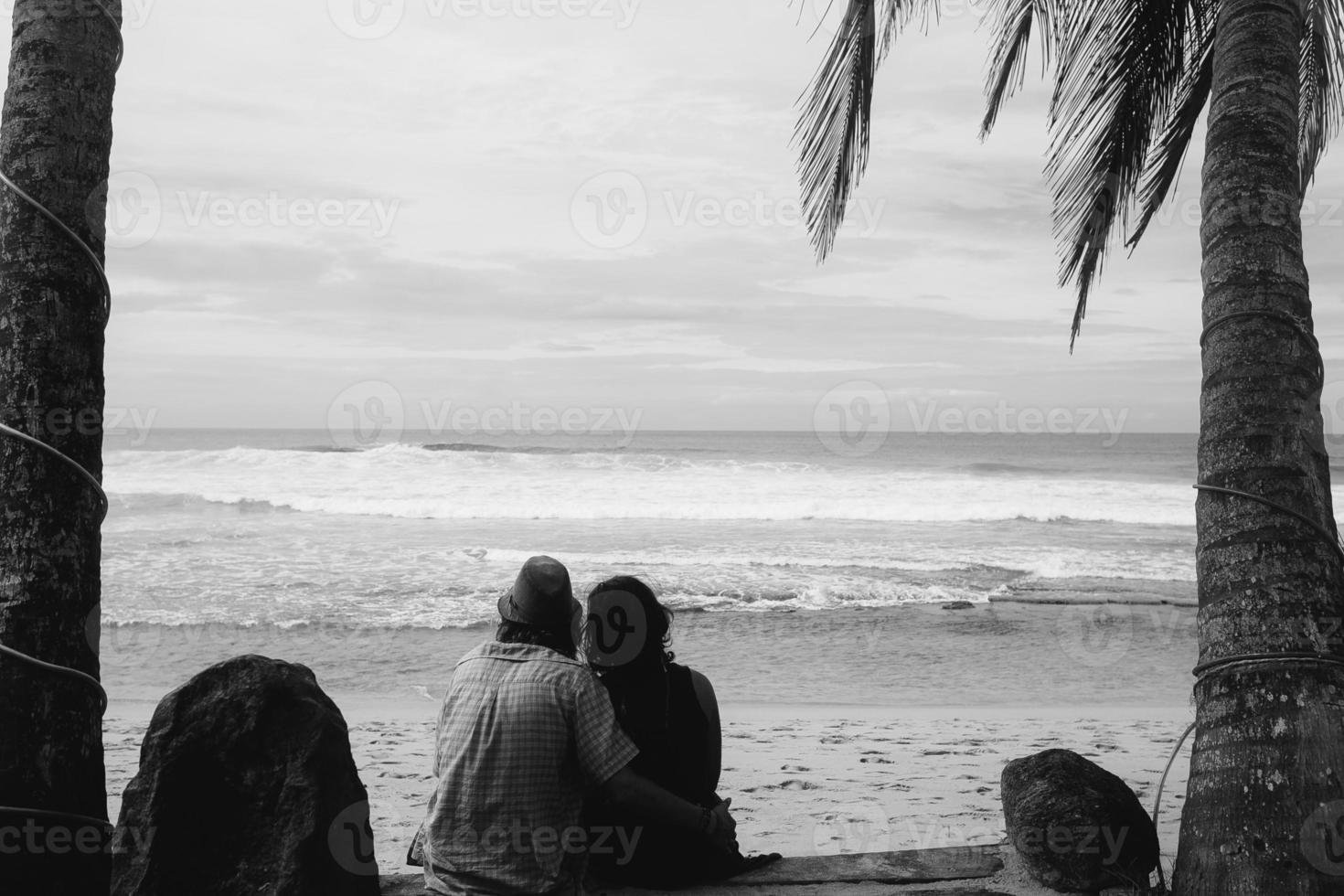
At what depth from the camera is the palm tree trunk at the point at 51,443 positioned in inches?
112

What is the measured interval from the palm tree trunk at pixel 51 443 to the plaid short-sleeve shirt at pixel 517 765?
0.98 meters

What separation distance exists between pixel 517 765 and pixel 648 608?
882 mm

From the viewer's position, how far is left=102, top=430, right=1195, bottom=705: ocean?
926 centimetres

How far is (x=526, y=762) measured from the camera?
117 inches

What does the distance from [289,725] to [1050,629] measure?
9123 mm

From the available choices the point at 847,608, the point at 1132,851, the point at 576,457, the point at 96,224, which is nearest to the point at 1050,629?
the point at 847,608

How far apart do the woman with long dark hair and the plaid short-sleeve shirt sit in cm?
67

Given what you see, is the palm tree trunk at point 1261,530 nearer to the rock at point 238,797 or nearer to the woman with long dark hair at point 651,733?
the woman with long dark hair at point 651,733

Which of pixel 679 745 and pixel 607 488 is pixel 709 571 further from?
pixel 607 488

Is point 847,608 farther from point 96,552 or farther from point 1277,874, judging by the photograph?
point 96,552

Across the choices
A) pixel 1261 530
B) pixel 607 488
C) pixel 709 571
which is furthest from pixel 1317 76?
pixel 607 488

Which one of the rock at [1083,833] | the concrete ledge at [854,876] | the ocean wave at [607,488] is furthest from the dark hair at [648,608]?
the ocean wave at [607,488]

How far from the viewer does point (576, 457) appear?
36.4m

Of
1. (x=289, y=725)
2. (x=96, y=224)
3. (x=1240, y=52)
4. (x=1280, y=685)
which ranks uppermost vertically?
(x=1240, y=52)
